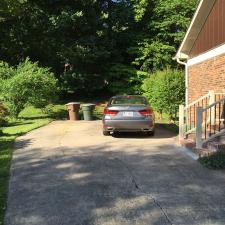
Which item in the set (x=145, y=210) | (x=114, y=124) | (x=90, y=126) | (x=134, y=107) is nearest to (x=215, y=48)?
(x=134, y=107)

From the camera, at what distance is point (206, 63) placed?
14.7 metres

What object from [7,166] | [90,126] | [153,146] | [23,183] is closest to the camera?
[23,183]

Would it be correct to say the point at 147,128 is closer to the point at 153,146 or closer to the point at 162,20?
the point at 153,146

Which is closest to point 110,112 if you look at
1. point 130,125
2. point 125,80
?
point 130,125

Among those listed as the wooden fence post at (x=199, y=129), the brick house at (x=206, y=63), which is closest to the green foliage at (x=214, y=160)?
the wooden fence post at (x=199, y=129)

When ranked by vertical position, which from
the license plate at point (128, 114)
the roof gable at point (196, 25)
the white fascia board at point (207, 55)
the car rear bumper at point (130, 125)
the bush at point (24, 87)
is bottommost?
the car rear bumper at point (130, 125)

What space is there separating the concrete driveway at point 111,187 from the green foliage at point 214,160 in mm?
236

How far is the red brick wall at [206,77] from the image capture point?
13164mm

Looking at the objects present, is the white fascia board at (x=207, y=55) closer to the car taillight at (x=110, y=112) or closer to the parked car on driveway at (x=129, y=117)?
the parked car on driveway at (x=129, y=117)

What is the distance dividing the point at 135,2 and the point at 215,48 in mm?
17143

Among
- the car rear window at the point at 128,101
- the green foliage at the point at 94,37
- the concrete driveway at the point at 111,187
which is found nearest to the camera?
the concrete driveway at the point at 111,187

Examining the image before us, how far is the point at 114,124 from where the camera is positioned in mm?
13406

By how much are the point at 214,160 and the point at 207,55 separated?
21.5 ft

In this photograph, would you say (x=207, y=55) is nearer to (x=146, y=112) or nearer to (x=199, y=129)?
(x=146, y=112)
